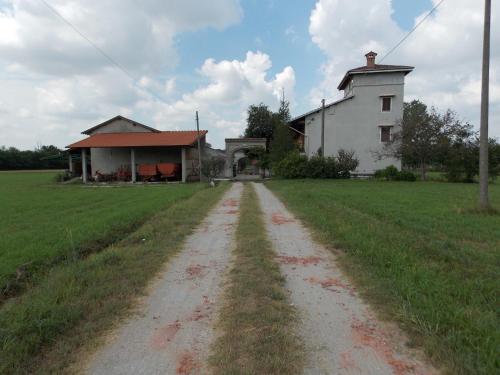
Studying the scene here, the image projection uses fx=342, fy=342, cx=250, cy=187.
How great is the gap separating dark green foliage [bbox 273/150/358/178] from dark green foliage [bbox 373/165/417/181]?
9.87 ft

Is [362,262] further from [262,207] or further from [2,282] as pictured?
[262,207]

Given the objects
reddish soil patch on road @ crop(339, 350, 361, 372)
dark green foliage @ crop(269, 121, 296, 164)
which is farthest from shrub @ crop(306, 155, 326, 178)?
reddish soil patch on road @ crop(339, 350, 361, 372)

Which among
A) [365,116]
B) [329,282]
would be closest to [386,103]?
[365,116]

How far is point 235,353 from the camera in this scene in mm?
2809

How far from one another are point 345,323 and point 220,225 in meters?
5.99

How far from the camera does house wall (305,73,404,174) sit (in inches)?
1350

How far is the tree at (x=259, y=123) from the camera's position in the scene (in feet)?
180

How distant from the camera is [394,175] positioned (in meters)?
31.0

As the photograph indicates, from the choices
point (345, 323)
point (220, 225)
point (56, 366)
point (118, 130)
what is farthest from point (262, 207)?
point (118, 130)

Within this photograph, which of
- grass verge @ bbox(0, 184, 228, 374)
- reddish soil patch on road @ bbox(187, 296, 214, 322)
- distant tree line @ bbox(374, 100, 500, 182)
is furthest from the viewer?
distant tree line @ bbox(374, 100, 500, 182)

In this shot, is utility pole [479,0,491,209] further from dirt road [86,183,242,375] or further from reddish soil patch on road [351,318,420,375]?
reddish soil patch on road [351,318,420,375]

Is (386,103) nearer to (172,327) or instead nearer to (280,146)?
(280,146)

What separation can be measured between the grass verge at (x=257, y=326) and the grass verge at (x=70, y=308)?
3.90ft

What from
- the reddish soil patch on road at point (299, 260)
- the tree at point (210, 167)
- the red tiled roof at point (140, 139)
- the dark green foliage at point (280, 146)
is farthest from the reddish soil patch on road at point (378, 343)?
the dark green foliage at point (280, 146)
